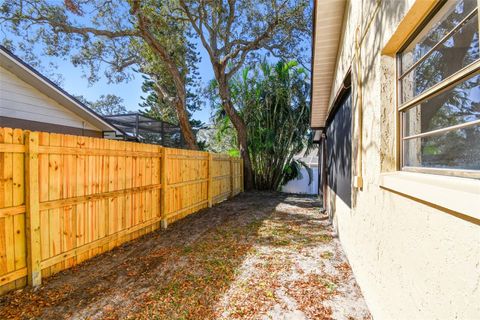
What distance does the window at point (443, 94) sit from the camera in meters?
1.31

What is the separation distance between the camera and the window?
1313 millimetres

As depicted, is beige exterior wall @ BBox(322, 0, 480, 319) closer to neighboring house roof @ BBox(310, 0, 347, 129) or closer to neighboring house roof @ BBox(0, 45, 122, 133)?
neighboring house roof @ BBox(310, 0, 347, 129)

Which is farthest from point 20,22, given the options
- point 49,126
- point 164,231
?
point 164,231

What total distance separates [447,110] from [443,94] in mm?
117

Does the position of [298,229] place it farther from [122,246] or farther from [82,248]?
[82,248]

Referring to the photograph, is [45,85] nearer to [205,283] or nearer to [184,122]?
[184,122]

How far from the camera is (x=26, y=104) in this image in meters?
6.69

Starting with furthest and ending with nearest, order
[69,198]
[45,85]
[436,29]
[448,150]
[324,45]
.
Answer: [45,85] < [324,45] < [69,198] < [436,29] < [448,150]

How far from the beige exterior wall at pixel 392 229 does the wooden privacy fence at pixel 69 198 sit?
3746 millimetres

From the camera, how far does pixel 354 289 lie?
9.62 feet

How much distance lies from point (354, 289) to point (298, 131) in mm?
10975

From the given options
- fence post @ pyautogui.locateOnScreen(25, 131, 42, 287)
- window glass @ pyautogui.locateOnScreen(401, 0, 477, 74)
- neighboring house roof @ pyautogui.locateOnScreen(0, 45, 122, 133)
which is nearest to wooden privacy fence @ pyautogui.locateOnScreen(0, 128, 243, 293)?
fence post @ pyautogui.locateOnScreen(25, 131, 42, 287)

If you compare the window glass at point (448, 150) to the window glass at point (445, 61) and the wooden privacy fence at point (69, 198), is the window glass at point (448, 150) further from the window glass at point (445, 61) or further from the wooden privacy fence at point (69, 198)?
the wooden privacy fence at point (69, 198)

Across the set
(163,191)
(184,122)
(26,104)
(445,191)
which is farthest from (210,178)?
(445,191)
